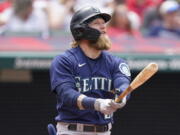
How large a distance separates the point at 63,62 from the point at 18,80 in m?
6.33

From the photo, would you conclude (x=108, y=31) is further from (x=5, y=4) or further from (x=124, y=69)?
(x=124, y=69)

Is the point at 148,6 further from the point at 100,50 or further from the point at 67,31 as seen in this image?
the point at 100,50

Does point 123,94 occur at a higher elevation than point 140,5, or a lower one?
lower

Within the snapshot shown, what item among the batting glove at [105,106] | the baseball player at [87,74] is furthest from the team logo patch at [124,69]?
the batting glove at [105,106]

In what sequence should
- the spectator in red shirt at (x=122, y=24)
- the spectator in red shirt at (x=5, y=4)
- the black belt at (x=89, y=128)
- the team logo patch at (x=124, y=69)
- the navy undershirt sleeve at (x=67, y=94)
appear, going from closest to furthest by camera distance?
1. the navy undershirt sleeve at (x=67, y=94)
2. the black belt at (x=89, y=128)
3. the team logo patch at (x=124, y=69)
4. the spectator in red shirt at (x=122, y=24)
5. the spectator in red shirt at (x=5, y=4)

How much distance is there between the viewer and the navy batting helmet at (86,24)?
4.25 m

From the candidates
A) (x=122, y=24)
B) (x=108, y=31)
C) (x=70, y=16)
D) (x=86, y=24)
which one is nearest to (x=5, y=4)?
(x=70, y=16)

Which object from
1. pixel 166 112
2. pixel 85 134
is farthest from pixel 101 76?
pixel 166 112

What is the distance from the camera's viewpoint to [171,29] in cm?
910

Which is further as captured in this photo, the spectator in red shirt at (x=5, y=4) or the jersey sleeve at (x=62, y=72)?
the spectator in red shirt at (x=5, y=4)

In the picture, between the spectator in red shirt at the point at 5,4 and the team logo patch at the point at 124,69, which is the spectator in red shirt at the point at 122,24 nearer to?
the spectator in red shirt at the point at 5,4

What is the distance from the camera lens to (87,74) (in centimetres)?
Answer: 428

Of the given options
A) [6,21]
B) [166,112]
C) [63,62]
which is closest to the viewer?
[63,62]

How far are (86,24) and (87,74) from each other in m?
0.35
